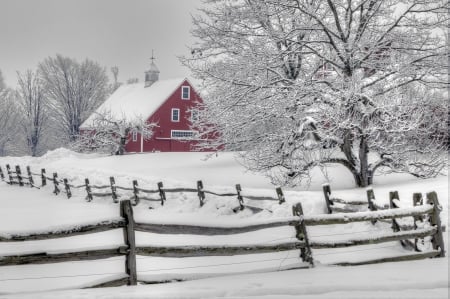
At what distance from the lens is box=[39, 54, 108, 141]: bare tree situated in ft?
174

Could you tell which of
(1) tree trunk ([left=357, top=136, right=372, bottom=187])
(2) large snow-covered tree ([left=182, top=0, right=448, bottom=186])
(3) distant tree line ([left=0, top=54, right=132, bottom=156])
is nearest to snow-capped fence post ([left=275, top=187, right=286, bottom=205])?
(2) large snow-covered tree ([left=182, top=0, right=448, bottom=186])

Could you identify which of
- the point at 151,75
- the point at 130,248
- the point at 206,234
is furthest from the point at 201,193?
the point at 151,75

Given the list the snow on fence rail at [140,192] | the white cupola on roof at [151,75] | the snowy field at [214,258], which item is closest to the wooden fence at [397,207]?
the snowy field at [214,258]

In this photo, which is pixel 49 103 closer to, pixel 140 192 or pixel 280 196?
pixel 140 192

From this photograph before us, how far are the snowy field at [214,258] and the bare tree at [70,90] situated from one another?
92.9ft

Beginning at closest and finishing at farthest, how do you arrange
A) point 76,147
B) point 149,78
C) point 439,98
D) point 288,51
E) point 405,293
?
point 405,293 < point 288,51 < point 439,98 < point 76,147 < point 149,78

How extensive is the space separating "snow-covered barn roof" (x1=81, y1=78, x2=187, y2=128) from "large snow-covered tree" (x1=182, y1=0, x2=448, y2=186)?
25134 mm

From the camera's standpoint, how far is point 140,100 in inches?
1781

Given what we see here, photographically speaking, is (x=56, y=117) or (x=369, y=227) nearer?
(x=369, y=227)

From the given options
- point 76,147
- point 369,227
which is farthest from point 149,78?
point 369,227

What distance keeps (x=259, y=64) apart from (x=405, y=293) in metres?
11.7

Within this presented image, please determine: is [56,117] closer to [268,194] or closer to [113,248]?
[268,194]

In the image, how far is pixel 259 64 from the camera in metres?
15.9

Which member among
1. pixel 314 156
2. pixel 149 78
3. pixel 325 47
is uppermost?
pixel 149 78
